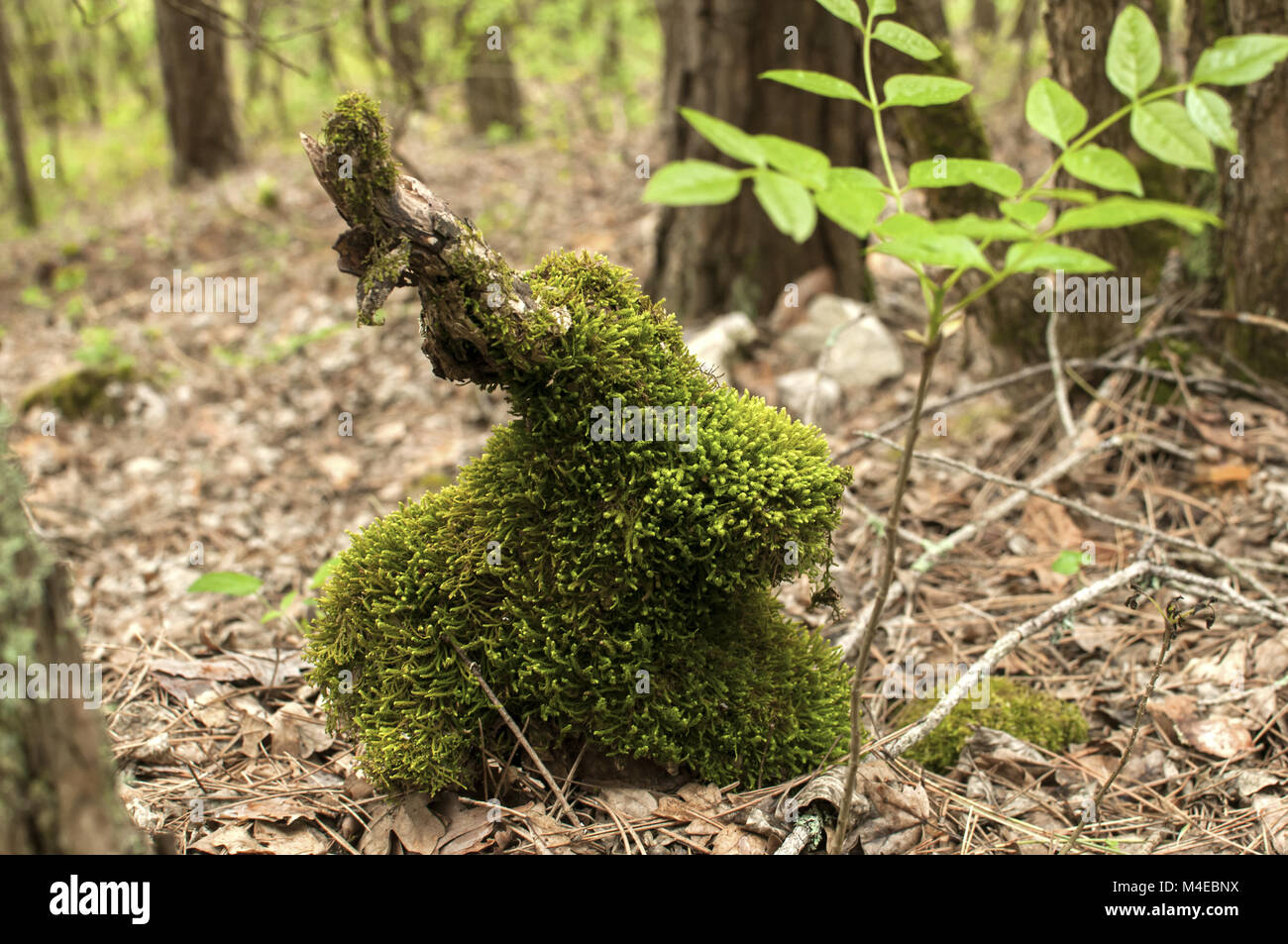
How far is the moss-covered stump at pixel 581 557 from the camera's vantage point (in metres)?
1.95

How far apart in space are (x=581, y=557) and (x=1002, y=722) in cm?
138

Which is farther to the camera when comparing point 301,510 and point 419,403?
point 419,403

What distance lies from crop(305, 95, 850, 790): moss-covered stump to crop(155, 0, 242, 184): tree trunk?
9.34 meters

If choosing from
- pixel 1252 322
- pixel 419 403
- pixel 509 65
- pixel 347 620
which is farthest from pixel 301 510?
pixel 509 65

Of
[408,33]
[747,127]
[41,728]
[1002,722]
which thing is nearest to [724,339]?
[747,127]

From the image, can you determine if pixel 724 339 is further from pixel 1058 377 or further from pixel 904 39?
pixel 904 39

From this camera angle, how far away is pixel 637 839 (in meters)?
1.99

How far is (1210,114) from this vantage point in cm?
121

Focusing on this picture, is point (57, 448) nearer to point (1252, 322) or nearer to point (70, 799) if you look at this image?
point (70, 799)

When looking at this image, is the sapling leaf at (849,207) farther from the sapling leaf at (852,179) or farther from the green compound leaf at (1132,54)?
the green compound leaf at (1132,54)

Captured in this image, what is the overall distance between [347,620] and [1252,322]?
11.7 ft

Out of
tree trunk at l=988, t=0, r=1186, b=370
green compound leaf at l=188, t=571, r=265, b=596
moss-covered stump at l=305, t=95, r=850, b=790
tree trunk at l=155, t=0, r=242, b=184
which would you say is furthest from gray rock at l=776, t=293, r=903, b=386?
tree trunk at l=155, t=0, r=242, b=184

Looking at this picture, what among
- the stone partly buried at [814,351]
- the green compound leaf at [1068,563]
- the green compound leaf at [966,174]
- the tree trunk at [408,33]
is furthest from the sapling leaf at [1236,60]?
the tree trunk at [408,33]

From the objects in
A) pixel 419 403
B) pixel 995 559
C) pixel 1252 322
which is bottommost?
pixel 995 559
